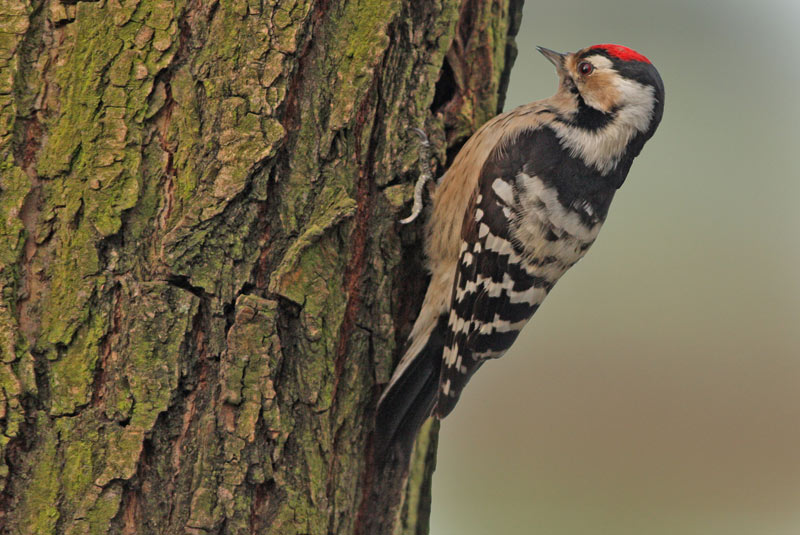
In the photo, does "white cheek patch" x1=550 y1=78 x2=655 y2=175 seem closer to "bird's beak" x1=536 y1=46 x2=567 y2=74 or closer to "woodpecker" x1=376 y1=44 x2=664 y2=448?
"woodpecker" x1=376 y1=44 x2=664 y2=448

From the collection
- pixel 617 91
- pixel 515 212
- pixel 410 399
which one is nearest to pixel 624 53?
pixel 617 91

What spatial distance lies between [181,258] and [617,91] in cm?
151

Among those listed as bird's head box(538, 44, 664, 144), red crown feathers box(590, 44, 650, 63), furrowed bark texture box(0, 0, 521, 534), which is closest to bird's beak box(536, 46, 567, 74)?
bird's head box(538, 44, 664, 144)

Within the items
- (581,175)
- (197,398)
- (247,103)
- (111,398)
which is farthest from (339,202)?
(581,175)

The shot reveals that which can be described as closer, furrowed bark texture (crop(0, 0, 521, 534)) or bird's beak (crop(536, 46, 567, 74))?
furrowed bark texture (crop(0, 0, 521, 534))

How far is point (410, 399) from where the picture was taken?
195 cm

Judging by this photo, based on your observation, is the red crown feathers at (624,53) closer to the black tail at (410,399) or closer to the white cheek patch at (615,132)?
the white cheek patch at (615,132)

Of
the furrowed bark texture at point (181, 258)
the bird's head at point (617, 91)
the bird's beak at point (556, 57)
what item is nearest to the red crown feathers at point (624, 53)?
the bird's head at point (617, 91)

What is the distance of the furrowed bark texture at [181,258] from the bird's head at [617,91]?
0.91 meters

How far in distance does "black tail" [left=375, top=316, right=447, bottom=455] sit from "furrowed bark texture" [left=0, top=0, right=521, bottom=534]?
0.43 ft

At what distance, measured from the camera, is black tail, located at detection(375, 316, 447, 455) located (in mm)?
1870

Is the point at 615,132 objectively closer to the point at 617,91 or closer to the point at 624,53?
the point at 617,91

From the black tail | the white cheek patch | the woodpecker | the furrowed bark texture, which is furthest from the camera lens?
the white cheek patch

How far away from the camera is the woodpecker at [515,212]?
2115mm
